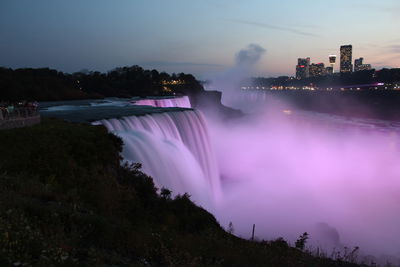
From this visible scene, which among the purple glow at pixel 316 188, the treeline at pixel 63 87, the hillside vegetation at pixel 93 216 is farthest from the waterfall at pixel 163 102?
the hillside vegetation at pixel 93 216

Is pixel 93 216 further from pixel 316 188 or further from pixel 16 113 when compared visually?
pixel 316 188

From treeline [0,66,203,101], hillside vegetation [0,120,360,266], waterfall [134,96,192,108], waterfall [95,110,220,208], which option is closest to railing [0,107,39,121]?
hillside vegetation [0,120,360,266]

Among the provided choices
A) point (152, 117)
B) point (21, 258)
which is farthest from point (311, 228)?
point (21, 258)

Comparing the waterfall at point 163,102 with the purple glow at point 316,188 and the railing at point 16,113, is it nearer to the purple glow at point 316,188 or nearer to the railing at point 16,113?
the purple glow at point 316,188

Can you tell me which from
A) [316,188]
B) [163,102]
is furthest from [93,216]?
[163,102]

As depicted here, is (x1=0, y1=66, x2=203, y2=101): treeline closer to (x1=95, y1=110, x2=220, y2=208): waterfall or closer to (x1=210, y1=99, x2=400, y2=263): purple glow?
(x1=95, y1=110, x2=220, y2=208): waterfall
